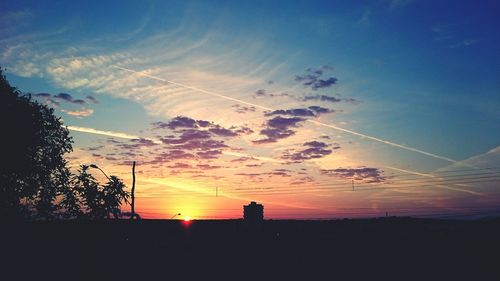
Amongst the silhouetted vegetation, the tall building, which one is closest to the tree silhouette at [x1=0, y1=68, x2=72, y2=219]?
the silhouetted vegetation

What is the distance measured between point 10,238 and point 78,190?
42.1 ft

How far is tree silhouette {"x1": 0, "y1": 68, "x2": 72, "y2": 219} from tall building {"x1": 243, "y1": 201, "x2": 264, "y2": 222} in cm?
1932

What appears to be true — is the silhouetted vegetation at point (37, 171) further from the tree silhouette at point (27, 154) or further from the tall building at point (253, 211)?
the tall building at point (253, 211)

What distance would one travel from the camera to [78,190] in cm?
3694

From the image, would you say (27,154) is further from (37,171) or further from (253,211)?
(253,211)

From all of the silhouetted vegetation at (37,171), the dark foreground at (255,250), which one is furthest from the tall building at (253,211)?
the silhouetted vegetation at (37,171)

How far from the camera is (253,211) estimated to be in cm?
2633

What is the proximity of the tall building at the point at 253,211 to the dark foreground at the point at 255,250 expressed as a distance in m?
2.33

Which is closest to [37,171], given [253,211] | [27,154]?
[27,154]

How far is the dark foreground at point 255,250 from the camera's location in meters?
16.8

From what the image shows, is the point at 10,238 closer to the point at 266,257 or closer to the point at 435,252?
the point at 266,257

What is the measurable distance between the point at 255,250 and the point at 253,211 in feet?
21.0

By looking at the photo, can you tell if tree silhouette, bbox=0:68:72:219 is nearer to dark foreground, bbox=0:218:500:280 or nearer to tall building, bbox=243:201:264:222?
dark foreground, bbox=0:218:500:280

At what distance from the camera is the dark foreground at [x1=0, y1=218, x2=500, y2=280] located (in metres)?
16.8
